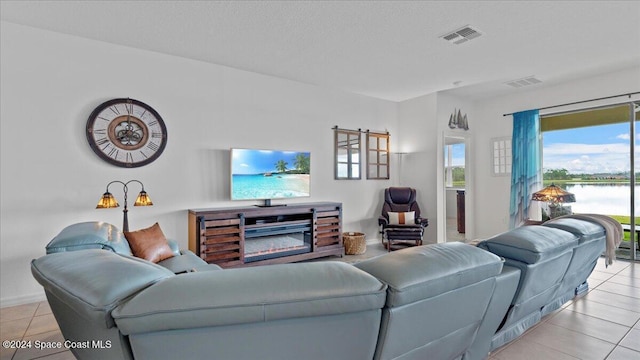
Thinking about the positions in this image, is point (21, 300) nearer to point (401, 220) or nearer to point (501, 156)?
point (401, 220)

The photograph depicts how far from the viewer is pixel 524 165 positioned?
16.4ft

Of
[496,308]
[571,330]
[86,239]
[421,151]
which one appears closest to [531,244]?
[496,308]

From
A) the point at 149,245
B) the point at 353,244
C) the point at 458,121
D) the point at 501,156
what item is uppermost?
the point at 458,121

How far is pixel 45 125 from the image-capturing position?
3.00 meters

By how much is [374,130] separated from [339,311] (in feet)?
16.0

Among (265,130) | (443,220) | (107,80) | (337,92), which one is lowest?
(443,220)

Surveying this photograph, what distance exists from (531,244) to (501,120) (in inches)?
181

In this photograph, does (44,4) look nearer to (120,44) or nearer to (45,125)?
(120,44)

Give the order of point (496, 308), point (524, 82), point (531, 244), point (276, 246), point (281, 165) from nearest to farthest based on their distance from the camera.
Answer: point (496, 308), point (531, 244), point (276, 246), point (281, 165), point (524, 82)

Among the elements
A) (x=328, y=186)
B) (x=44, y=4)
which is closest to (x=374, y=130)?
(x=328, y=186)

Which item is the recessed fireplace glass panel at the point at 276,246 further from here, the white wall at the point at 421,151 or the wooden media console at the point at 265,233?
the white wall at the point at 421,151

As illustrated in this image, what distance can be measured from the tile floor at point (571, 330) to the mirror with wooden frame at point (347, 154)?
324 cm

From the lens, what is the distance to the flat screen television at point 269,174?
13.0ft

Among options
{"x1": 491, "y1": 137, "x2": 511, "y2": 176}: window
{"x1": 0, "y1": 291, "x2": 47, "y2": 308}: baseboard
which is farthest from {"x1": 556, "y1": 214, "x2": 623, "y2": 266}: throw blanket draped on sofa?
{"x1": 0, "y1": 291, "x2": 47, "y2": 308}: baseboard
